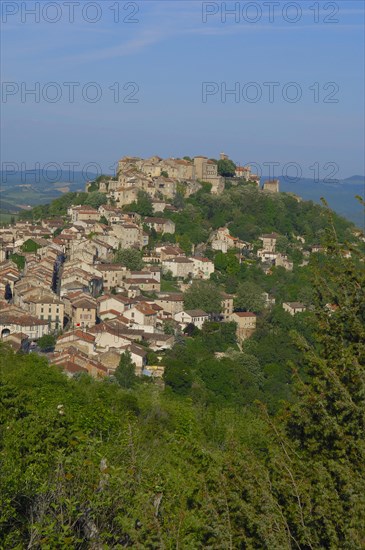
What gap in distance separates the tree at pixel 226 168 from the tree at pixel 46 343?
29897 mm

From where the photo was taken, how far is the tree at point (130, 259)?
45.8 m

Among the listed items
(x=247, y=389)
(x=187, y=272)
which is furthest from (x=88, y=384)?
(x=187, y=272)

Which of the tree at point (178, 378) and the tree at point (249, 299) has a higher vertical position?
the tree at point (249, 299)

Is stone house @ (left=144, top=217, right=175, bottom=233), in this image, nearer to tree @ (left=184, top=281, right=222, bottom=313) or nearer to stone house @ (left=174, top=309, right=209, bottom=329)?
tree @ (left=184, top=281, right=222, bottom=313)

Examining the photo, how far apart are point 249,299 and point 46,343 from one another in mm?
12806

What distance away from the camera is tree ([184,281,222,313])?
1654 inches

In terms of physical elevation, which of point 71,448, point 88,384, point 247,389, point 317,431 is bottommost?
point 247,389

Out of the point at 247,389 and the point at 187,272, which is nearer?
the point at 247,389

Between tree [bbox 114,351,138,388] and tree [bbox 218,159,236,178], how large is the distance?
104ft

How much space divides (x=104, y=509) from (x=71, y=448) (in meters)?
3.07

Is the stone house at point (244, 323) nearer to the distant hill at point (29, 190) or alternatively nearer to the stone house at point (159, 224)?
the stone house at point (159, 224)

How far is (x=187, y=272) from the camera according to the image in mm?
47594

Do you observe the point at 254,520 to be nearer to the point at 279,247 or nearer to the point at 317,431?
the point at 317,431

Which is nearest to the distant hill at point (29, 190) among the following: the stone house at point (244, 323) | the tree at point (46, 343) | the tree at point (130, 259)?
the tree at point (130, 259)
